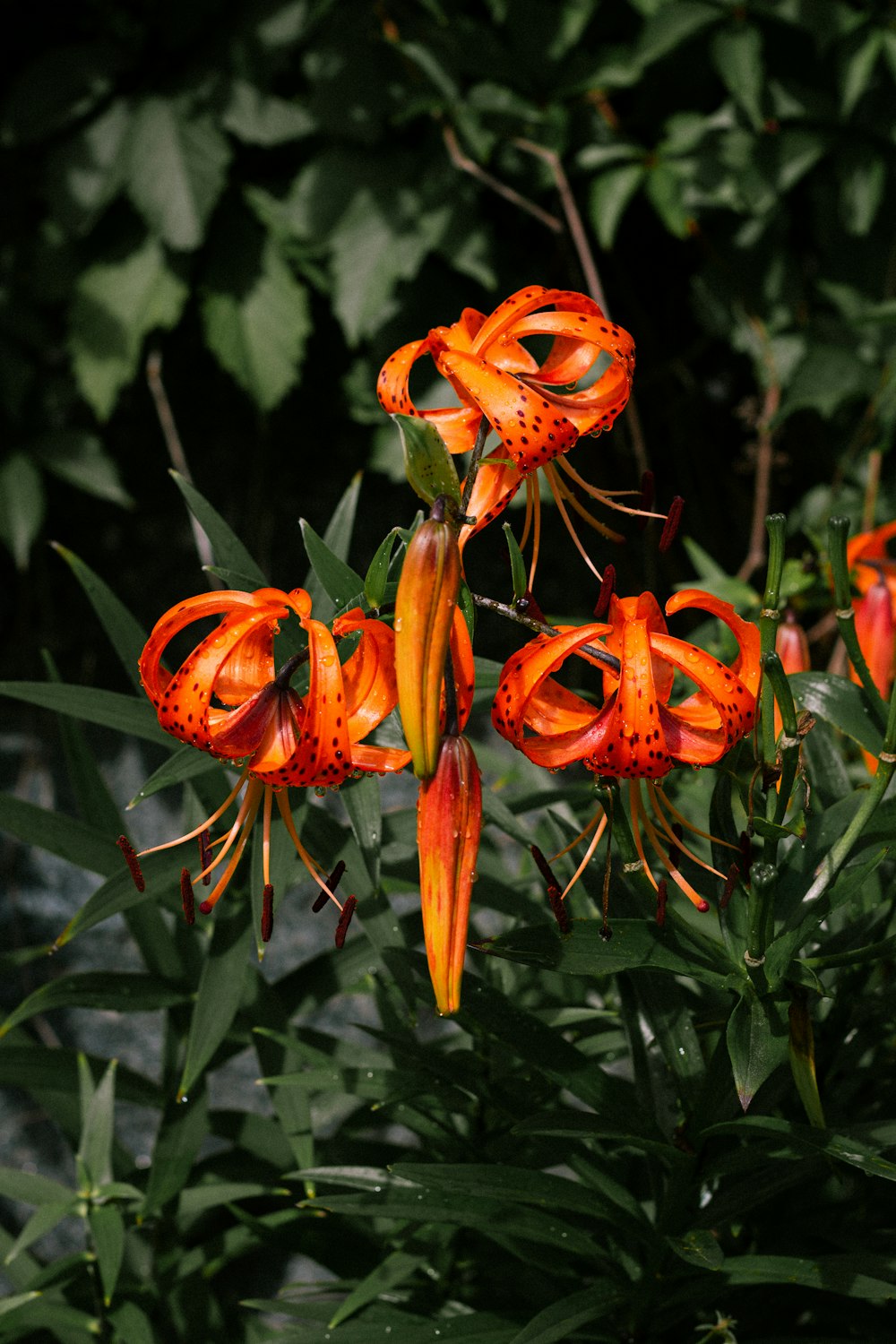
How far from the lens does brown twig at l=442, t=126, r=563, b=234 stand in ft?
4.67

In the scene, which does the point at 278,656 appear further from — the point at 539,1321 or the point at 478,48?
the point at 478,48

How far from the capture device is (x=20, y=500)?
1.52 meters

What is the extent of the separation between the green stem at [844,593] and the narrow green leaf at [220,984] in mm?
439

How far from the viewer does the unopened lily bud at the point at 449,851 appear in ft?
1.87

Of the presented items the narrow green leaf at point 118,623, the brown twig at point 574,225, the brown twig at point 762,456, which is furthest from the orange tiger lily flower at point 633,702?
the brown twig at point 762,456

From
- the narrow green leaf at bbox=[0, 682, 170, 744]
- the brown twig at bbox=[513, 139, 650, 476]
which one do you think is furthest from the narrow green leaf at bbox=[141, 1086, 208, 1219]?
the brown twig at bbox=[513, 139, 650, 476]

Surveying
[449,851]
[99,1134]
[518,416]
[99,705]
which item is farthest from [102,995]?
[518,416]

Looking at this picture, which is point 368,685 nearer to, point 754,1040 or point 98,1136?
point 754,1040

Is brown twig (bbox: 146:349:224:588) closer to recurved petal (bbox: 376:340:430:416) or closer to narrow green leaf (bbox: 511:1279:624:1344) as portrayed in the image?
recurved petal (bbox: 376:340:430:416)

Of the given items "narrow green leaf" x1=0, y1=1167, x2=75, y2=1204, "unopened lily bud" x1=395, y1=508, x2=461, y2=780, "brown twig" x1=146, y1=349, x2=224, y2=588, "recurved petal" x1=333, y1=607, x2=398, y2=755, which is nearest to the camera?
"unopened lily bud" x1=395, y1=508, x2=461, y2=780

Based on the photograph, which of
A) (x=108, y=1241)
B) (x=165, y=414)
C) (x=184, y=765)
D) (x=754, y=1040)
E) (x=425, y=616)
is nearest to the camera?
(x=425, y=616)

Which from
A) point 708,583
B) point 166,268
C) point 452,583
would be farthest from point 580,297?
point 166,268

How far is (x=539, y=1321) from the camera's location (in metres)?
0.70

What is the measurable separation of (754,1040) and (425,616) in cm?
28
